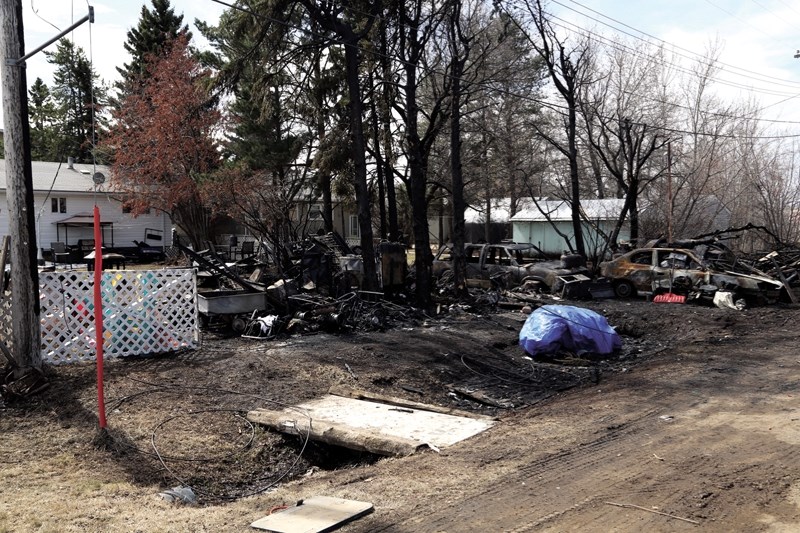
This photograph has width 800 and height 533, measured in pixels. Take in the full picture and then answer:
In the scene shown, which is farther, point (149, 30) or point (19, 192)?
point (149, 30)

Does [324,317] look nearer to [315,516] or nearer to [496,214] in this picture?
[315,516]

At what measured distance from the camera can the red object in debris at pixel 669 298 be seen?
61.1ft

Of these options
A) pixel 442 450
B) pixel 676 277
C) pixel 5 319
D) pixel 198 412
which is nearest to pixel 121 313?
pixel 5 319

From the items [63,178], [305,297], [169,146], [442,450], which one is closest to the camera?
[442,450]

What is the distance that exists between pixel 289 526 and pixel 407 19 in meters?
17.7

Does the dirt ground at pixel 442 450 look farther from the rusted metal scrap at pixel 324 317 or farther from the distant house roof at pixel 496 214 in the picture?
the distant house roof at pixel 496 214

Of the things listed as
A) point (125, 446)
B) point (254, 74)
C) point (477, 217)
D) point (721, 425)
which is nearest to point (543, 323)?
point (721, 425)

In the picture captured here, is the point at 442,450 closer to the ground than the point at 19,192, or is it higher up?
closer to the ground

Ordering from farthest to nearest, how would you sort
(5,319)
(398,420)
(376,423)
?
(5,319) → (398,420) → (376,423)

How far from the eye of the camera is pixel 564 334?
12570mm

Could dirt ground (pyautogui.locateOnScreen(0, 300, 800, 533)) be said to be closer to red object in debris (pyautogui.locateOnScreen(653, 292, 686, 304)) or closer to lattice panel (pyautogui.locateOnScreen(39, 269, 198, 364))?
lattice panel (pyautogui.locateOnScreen(39, 269, 198, 364))

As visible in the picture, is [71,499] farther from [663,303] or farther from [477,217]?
[477,217]

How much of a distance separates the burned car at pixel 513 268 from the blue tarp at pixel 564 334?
24.2 feet

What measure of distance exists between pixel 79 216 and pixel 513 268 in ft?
82.2
